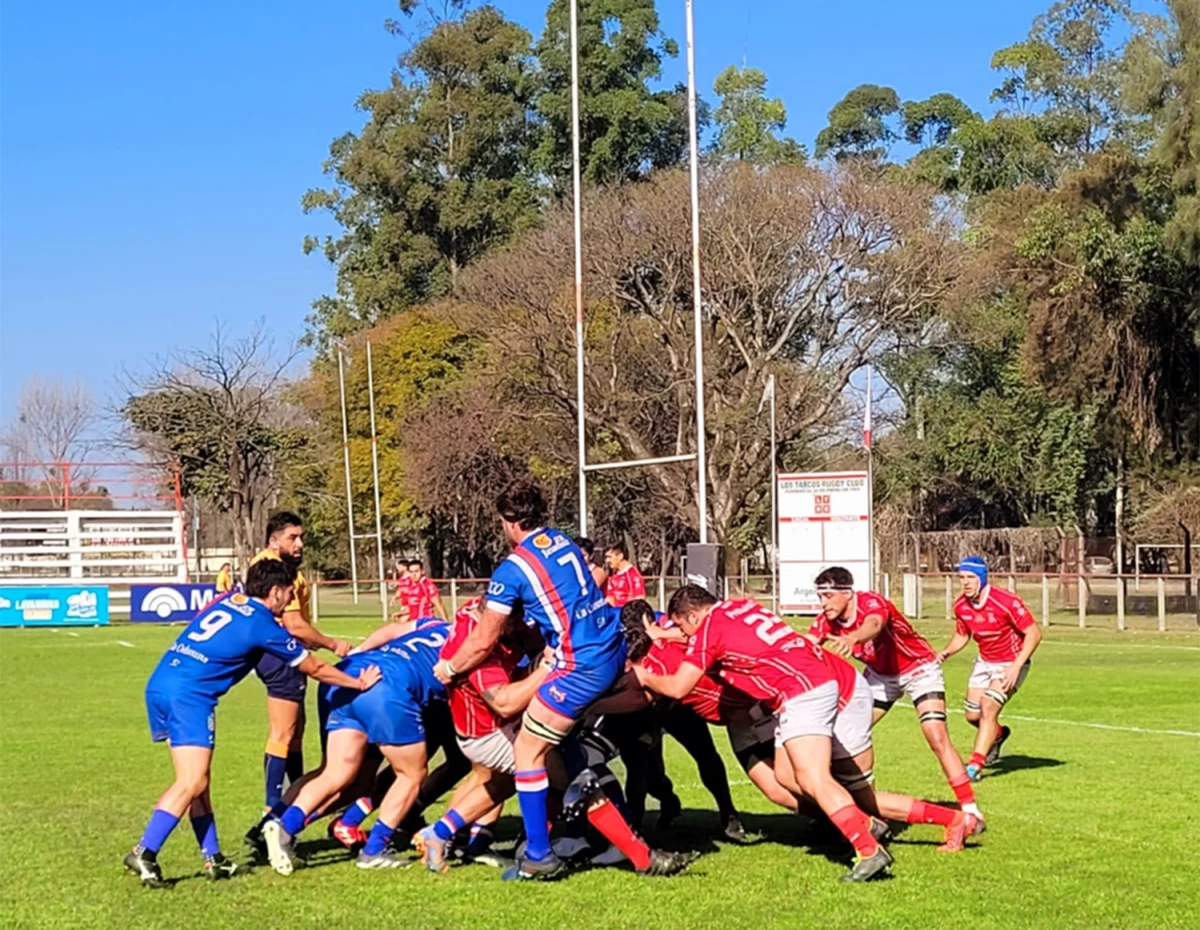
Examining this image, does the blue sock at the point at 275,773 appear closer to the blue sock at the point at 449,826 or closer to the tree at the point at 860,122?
the blue sock at the point at 449,826

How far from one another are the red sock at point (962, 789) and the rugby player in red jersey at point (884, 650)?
0.15 feet

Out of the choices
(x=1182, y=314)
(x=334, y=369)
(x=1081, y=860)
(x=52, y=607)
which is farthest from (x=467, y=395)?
(x=1081, y=860)

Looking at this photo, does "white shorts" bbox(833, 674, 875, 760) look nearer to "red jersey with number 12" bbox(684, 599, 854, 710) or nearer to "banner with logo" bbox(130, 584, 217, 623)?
"red jersey with number 12" bbox(684, 599, 854, 710)

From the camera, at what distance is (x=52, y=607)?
145 ft

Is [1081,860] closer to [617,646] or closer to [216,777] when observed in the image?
[617,646]

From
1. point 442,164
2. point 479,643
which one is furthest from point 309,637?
point 442,164

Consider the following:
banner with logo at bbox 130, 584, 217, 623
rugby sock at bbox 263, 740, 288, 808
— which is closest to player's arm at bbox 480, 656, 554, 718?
rugby sock at bbox 263, 740, 288, 808

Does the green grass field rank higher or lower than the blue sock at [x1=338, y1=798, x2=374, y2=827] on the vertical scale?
lower

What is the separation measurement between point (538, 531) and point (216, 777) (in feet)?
20.4

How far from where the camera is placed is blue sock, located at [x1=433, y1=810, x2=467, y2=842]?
31.7 feet

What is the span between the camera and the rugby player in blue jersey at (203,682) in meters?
9.12

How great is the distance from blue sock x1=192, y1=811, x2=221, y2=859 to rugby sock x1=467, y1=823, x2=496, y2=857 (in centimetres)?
152

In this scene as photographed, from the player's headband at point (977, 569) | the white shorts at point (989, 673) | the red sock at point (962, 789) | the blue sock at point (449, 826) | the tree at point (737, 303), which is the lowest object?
the red sock at point (962, 789)

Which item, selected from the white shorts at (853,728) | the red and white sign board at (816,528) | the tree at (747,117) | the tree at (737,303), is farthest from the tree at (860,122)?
the white shorts at (853,728)
